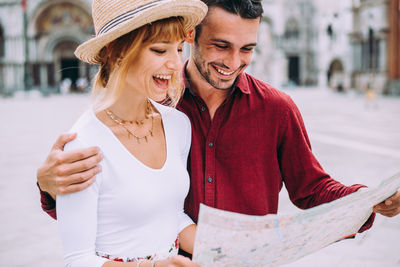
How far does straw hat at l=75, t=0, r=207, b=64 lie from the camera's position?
1.39m

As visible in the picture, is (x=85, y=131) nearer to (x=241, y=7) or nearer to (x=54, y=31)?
(x=241, y=7)

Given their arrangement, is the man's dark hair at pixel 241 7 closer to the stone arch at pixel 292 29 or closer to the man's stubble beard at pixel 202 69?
the man's stubble beard at pixel 202 69

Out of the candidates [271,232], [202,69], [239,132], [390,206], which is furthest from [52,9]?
[271,232]

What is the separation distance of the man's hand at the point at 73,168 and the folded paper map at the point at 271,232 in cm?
43

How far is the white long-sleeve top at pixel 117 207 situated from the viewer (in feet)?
4.34

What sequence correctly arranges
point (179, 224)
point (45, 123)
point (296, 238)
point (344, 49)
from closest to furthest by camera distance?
point (296, 238), point (179, 224), point (45, 123), point (344, 49)

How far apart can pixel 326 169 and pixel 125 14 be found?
5678mm

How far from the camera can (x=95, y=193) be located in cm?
135

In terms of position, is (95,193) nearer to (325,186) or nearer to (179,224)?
(179,224)

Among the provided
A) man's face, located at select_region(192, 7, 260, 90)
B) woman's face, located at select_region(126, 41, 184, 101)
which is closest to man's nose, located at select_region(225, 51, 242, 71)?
man's face, located at select_region(192, 7, 260, 90)

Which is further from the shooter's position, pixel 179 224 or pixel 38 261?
pixel 38 261

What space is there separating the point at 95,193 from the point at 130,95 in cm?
42

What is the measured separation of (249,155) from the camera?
1938mm

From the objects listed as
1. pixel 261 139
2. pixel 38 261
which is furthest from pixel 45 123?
pixel 261 139
